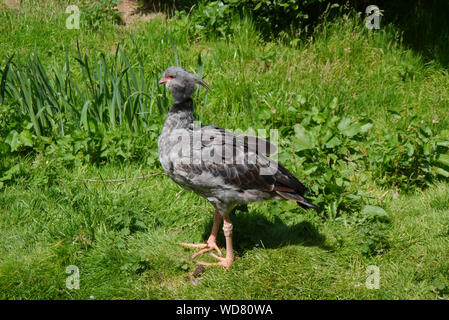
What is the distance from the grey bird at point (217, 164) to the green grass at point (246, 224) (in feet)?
1.31

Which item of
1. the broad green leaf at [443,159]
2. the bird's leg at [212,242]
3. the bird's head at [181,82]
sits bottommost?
the bird's leg at [212,242]

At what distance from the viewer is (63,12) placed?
673 cm

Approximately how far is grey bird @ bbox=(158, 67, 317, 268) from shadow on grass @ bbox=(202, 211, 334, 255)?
270 mm

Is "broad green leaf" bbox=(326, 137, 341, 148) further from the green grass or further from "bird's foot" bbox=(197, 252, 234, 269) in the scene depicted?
"bird's foot" bbox=(197, 252, 234, 269)

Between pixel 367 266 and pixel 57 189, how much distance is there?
8.82ft

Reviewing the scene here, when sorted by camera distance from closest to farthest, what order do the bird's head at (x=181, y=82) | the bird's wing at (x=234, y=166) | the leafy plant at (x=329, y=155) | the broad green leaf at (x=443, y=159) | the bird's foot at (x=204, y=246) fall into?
the bird's wing at (x=234, y=166) → the bird's head at (x=181, y=82) → the bird's foot at (x=204, y=246) → the leafy plant at (x=329, y=155) → the broad green leaf at (x=443, y=159)

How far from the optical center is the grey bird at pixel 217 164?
130 inches

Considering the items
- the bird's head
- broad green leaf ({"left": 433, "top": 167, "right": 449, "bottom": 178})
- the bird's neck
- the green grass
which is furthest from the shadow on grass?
broad green leaf ({"left": 433, "top": 167, "right": 449, "bottom": 178})

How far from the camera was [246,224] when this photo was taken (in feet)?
12.8

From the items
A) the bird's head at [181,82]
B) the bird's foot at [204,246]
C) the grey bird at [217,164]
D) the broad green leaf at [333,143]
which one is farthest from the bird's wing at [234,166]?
the broad green leaf at [333,143]

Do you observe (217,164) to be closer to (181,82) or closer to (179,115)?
(179,115)

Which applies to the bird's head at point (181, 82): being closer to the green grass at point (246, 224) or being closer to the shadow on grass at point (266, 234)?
the green grass at point (246, 224)

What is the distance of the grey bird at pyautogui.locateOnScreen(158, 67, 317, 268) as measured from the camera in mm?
3297
